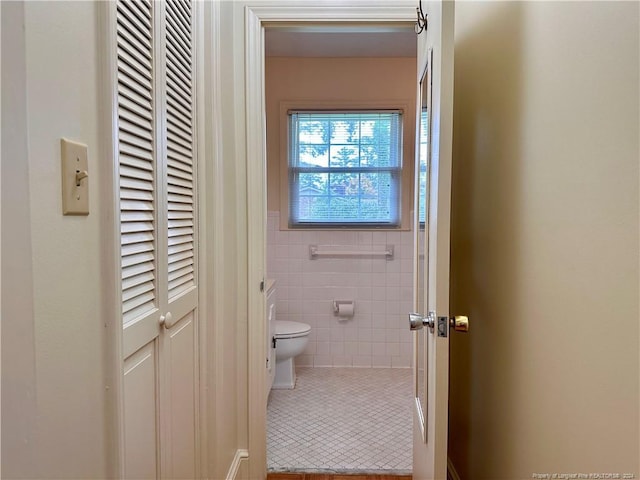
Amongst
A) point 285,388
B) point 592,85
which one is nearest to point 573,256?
point 592,85

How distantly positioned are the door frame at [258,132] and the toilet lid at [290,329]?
3.03 ft

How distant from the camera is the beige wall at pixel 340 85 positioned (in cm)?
314

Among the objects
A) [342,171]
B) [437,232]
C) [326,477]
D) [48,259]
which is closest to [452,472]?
[326,477]

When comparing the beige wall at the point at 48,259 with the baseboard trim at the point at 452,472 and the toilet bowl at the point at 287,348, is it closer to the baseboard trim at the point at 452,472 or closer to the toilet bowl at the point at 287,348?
the baseboard trim at the point at 452,472

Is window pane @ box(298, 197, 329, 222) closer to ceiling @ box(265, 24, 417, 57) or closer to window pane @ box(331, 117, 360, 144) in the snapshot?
window pane @ box(331, 117, 360, 144)

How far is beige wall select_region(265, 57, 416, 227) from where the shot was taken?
124 inches

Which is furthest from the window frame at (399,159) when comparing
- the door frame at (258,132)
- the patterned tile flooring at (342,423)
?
the door frame at (258,132)

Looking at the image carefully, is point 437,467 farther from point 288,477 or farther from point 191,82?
point 191,82

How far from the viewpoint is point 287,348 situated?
9.02ft

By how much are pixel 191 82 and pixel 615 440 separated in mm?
1393

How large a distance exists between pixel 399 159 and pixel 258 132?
1.71 metres

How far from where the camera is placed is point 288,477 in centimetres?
187

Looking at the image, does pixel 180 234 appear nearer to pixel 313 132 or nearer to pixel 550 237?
pixel 550 237

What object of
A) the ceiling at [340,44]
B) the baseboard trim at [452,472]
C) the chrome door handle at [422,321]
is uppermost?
the ceiling at [340,44]
